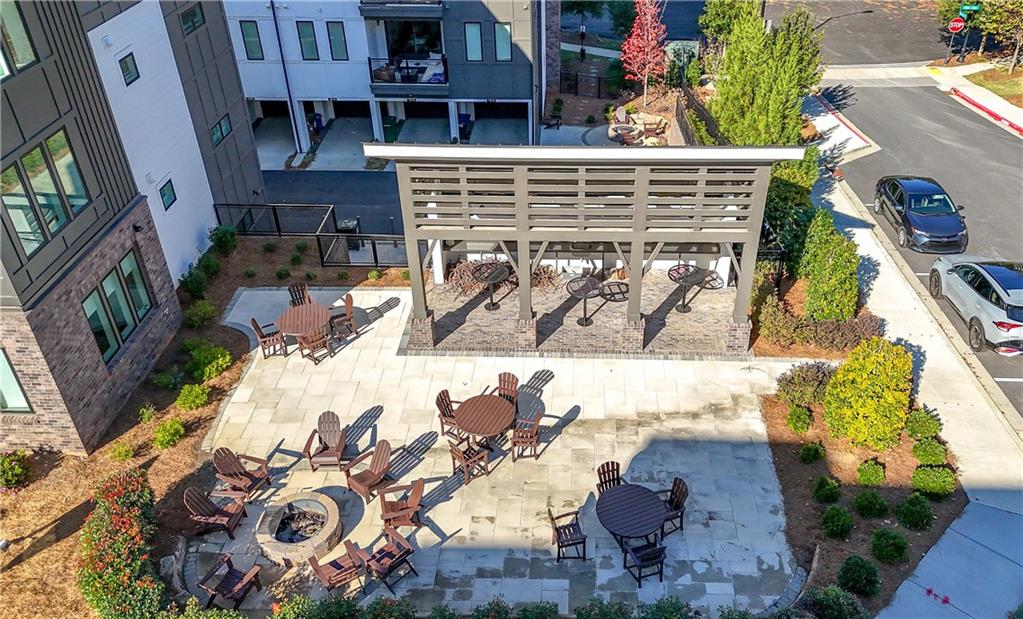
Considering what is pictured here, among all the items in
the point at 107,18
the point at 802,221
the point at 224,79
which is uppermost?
the point at 107,18

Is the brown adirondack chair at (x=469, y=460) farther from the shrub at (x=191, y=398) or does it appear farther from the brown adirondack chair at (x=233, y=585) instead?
the shrub at (x=191, y=398)

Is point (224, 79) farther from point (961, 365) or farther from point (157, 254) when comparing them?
point (961, 365)

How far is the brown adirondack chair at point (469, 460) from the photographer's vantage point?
1510 cm

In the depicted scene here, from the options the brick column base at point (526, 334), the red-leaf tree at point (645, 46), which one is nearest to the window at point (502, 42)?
the red-leaf tree at point (645, 46)

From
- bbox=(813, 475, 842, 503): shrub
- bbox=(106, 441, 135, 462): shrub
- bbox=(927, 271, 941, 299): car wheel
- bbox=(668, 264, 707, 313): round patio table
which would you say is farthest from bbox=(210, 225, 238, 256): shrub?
bbox=(927, 271, 941, 299): car wheel

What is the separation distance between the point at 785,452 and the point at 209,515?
1173 cm

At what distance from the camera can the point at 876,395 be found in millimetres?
15102

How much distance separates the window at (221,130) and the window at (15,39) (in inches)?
345

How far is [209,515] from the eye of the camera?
555 inches

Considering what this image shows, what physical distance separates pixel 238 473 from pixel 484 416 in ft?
16.7

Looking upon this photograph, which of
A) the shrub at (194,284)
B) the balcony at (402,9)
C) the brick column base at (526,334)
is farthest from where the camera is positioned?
the balcony at (402,9)

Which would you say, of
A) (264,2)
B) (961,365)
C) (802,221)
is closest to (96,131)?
(264,2)

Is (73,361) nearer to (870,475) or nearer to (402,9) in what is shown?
(870,475)

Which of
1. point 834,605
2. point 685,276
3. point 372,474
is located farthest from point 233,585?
point 685,276
